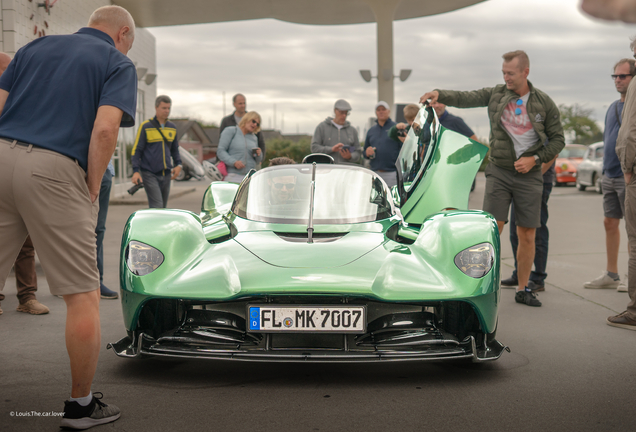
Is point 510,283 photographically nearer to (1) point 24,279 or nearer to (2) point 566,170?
(1) point 24,279

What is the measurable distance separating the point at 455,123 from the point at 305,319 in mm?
4603

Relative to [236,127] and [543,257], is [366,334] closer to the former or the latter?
[543,257]

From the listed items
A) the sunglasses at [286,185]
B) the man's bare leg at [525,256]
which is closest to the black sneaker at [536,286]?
the man's bare leg at [525,256]

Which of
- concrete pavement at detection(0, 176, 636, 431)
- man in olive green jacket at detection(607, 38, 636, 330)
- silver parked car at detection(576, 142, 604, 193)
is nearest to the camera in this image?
concrete pavement at detection(0, 176, 636, 431)

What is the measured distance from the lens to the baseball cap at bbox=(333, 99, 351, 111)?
26.0ft

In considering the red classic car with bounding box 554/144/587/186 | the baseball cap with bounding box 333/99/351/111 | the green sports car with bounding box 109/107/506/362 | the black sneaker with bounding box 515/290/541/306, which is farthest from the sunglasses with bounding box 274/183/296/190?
the red classic car with bounding box 554/144/587/186

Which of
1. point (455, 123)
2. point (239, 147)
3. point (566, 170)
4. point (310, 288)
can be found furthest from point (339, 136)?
point (566, 170)

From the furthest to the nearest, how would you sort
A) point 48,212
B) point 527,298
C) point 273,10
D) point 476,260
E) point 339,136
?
point 273,10 → point 339,136 → point 527,298 → point 476,260 → point 48,212

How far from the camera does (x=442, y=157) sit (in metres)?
4.57

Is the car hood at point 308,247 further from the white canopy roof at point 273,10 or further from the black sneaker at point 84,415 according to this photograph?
the white canopy roof at point 273,10

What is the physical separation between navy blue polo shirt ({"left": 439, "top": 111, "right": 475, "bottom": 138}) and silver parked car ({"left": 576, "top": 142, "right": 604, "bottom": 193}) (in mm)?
14082

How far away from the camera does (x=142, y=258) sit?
10.7 ft

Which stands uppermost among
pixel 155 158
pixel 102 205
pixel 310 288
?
pixel 155 158

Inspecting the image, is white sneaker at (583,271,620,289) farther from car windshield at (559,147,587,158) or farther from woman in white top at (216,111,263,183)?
car windshield at (559,147,587,158)
